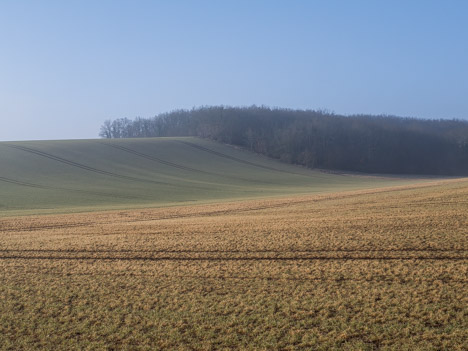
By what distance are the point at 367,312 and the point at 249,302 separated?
8.70 feet

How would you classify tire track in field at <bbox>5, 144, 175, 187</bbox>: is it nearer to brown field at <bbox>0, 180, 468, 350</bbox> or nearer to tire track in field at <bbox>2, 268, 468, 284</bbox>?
brown field at <bbox>0, 180, 468, 350</bbox>

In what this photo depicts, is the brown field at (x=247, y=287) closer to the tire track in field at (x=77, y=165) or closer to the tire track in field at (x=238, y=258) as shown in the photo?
the tire track in field at (x=238, y=258)

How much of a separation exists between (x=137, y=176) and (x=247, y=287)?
168 ft

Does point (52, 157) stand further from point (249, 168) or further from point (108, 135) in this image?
point (108, 135)

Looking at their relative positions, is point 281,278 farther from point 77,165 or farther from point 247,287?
point 77,165

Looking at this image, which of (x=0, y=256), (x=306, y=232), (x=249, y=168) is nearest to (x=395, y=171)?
(x=249, y=168)

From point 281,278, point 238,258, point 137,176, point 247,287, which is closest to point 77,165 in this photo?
point 137,176

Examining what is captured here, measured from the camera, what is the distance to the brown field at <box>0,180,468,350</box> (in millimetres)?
8414

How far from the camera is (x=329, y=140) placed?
110 m

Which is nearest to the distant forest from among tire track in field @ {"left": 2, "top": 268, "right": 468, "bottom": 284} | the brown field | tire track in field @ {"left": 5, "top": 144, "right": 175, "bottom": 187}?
tire track in field @ {"left": 5, "top": 144, "right": 175, "bottom": 187}

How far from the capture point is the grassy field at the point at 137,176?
1640 inches

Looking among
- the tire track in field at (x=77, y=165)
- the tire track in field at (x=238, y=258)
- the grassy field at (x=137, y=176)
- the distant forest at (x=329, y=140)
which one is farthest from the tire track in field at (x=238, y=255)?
the distant forest at (x=329, y=140)

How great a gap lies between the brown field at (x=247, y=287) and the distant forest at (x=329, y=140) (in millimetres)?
76612

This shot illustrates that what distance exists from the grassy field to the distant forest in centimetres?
1019
